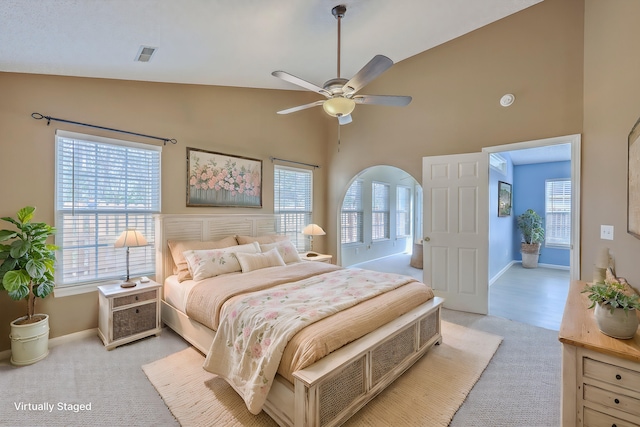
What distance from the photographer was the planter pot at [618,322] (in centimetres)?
126

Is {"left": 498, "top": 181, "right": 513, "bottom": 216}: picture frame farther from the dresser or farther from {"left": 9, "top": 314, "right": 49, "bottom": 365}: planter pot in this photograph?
{"left": 9, "top": 314, "right": 49, "bottom": 365}: planter pot

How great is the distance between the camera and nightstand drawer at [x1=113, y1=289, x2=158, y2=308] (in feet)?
9.08

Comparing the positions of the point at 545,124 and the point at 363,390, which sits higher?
the point at 545,124

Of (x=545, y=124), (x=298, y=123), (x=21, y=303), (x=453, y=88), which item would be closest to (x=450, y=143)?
(x=453, y=88)

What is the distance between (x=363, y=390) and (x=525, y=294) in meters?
4.07

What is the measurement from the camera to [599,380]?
127cm

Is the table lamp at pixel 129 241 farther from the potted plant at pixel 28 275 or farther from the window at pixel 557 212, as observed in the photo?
the window at pixel 557 212

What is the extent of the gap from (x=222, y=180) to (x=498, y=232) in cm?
548

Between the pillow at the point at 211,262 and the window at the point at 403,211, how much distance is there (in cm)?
592

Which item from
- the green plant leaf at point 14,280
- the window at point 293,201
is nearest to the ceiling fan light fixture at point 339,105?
the window at point 293,201

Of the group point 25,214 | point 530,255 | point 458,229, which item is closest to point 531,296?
point 458,229

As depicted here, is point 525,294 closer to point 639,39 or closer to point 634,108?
point 634,108

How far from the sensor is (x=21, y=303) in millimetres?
2635

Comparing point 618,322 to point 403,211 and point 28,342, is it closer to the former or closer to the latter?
point 28,342
